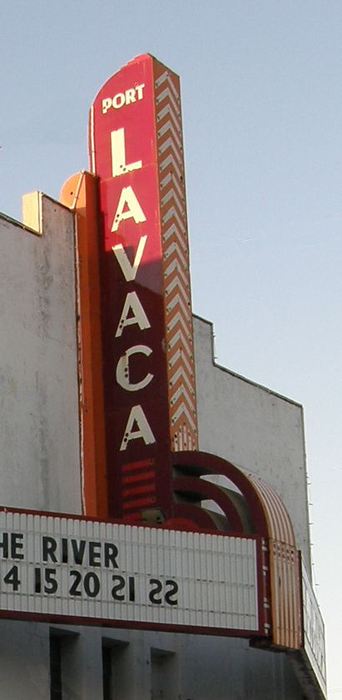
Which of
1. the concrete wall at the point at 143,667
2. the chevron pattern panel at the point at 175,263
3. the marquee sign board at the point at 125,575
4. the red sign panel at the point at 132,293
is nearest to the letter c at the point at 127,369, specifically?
the red sign panel at the point at 132,293

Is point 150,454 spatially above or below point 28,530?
above

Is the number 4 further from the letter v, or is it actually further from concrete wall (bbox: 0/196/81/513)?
the letter v

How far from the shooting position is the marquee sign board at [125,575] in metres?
21.2

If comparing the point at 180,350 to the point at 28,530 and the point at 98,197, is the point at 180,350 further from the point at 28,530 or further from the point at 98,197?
the point at 28,530

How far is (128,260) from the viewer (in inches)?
992

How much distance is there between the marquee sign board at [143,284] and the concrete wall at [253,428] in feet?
15.1

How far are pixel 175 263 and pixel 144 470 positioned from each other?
3245 mm

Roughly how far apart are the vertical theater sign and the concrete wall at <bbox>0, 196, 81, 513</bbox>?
0.22 metres

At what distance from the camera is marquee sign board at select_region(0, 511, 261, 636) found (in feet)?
69.7

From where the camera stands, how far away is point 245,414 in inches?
1234

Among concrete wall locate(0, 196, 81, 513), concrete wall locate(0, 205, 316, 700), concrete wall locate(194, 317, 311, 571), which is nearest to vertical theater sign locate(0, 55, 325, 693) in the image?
concrete wall locate(0, 196, 81, 513)

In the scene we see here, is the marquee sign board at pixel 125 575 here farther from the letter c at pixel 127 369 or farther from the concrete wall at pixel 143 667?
the letter c at pixel 127 369

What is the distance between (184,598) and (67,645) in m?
2.28

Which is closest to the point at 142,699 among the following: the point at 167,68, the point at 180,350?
the point at 180,350
